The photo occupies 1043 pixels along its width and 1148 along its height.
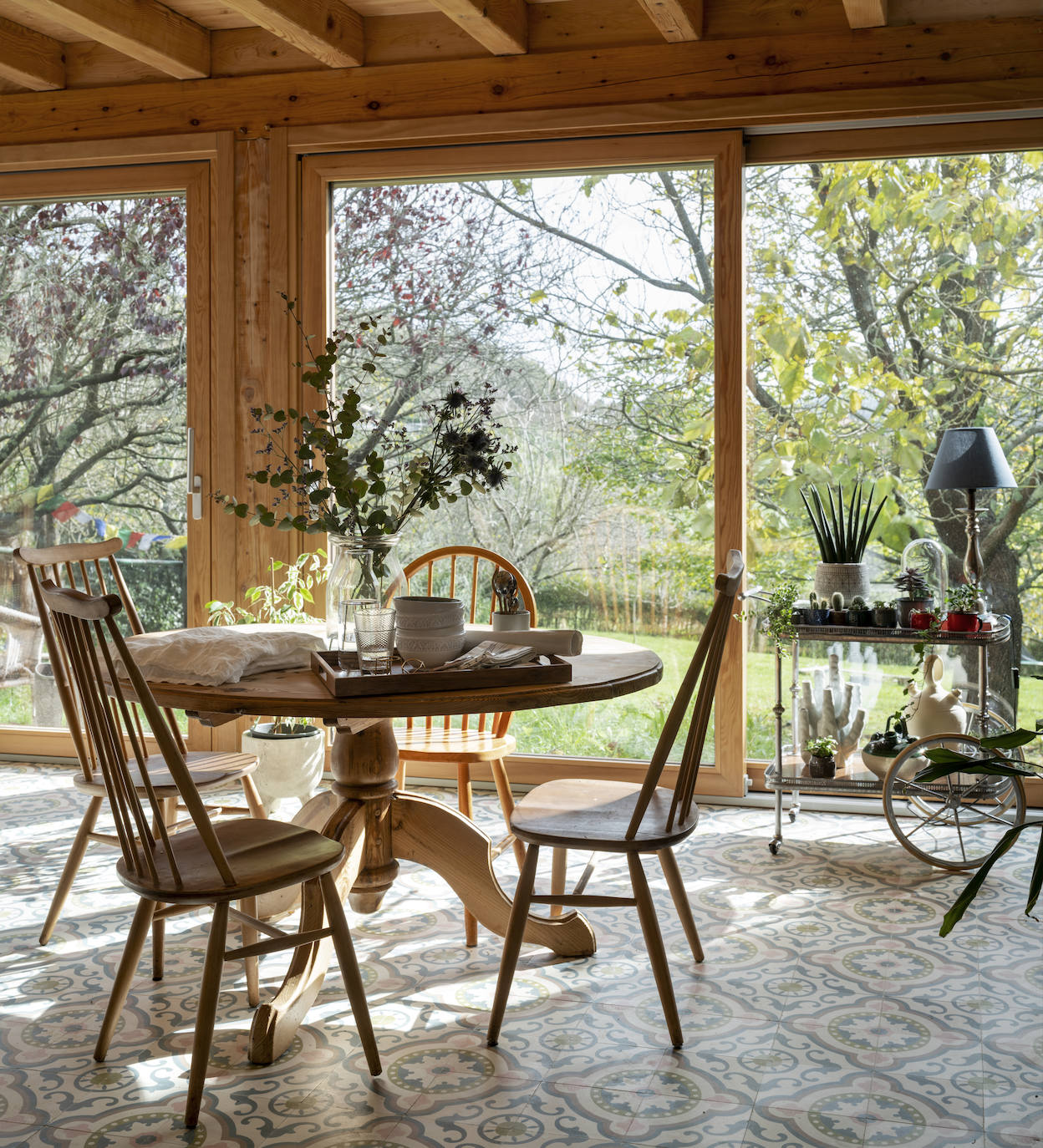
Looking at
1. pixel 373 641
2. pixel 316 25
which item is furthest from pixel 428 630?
pixel 316 25

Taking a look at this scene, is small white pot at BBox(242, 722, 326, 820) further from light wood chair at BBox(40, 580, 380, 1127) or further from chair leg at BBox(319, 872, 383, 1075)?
chair leg at BBox(319, 872, 383, 1075)

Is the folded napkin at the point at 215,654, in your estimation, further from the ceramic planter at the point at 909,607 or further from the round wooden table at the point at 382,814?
the ceramic planter at the point at 909,607

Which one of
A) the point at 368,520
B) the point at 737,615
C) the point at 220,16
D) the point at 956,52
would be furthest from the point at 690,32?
the point at 368,520

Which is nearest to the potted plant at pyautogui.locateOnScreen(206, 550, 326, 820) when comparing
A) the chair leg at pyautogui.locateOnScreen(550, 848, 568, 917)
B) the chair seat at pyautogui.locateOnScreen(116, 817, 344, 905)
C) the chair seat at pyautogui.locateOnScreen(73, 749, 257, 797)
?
the chair seat at pyautogui.locateOnScreen(73, 749, 257, 797)

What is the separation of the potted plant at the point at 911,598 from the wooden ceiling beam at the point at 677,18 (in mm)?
1845

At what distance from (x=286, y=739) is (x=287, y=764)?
0.08 meters

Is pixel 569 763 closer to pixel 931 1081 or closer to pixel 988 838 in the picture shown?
pixel 988 838

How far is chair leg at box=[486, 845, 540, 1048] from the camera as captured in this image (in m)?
2.26

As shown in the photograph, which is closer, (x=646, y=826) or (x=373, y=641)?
(x=373, y=641)

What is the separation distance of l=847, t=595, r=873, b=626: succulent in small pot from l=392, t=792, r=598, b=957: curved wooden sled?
130 cm

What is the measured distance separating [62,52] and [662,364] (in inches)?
99.9

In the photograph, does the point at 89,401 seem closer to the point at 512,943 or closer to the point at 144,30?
the point at 144,30

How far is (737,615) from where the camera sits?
3.78 metres

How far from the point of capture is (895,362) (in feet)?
12.5
